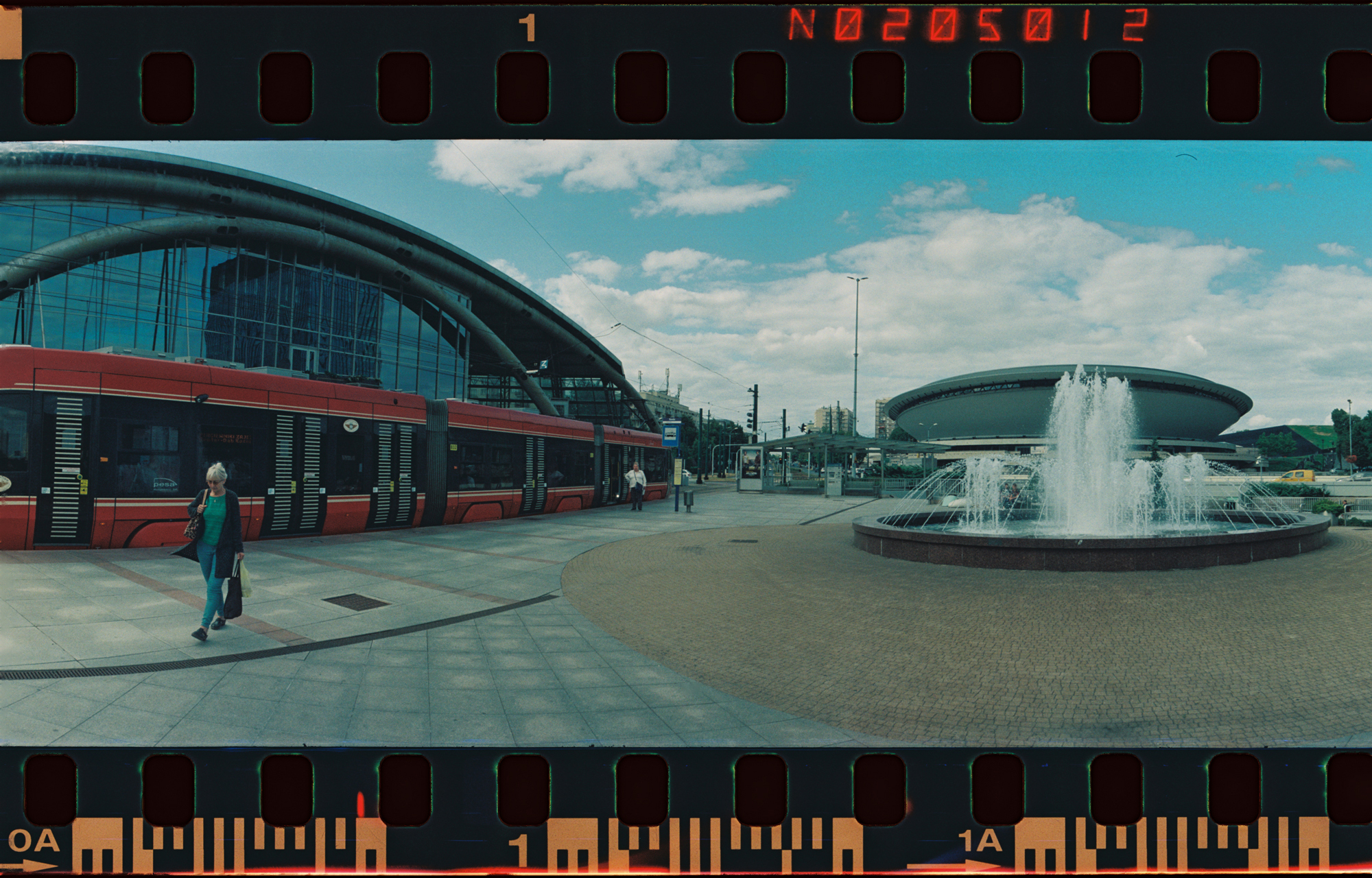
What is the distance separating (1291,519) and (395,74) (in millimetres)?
19344

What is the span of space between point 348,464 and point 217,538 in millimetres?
6724

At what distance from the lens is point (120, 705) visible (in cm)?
362

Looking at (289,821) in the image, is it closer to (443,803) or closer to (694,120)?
(443,803)

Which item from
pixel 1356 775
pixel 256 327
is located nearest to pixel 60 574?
pixel 1356 775

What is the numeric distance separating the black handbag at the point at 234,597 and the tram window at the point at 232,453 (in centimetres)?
477

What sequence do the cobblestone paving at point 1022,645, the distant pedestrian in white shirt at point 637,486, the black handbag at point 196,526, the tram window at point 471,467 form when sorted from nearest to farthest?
the cobblestone paving at point 1022,645 → the black handbag at point 196,526 → the tram window at point 471,467 → the distant pedestrian in white shirt at point 637,486

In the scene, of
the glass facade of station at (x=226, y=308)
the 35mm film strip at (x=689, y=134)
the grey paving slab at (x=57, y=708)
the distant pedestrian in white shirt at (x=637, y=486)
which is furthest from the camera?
the glass facade of station at (x=226, y=308)

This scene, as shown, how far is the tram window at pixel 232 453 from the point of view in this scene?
29.7 feet

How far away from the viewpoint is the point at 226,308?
26.2m

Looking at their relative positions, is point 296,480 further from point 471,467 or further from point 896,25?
point 896,25

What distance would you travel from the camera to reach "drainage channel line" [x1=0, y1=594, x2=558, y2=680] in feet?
13.2

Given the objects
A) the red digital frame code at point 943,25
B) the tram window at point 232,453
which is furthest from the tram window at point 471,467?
the red digital frame code at point 943,25

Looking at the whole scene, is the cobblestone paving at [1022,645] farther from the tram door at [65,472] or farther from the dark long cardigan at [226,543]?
the tram door at [65,472]

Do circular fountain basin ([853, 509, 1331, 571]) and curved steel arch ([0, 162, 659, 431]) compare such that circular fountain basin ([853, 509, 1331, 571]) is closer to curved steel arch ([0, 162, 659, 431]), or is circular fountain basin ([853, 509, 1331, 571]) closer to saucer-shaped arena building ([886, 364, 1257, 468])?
curved steel arch ([0, 162, 659, 431])
